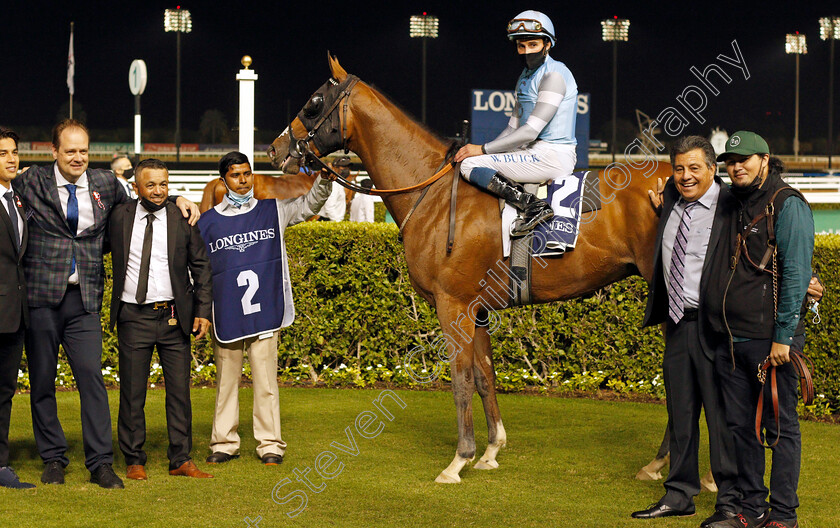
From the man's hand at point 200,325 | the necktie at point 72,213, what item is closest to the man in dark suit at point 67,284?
the necktie at point 72,213

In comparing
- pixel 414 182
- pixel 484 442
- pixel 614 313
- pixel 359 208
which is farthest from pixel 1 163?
pixel 359 208

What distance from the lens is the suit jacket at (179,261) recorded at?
456 cm

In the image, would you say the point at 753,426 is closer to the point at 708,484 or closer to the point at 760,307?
the point at 760,307

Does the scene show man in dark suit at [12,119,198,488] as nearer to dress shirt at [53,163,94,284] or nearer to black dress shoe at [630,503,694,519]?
dress shirt at [53,163,94,284]

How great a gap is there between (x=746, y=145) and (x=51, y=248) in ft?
11.2

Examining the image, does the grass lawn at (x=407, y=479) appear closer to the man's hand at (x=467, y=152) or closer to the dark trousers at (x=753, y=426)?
the dark trousers at (x=753, y=426)

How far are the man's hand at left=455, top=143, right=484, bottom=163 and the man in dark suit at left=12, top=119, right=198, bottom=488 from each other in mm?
1957

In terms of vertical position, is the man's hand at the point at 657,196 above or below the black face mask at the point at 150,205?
above

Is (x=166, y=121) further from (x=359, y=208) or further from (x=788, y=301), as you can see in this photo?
(x=788, y=301)

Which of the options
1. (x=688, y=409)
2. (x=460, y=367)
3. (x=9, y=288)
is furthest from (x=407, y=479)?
(x=9, y=288)

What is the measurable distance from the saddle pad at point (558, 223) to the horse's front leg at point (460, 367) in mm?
440

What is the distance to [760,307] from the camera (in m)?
3.67

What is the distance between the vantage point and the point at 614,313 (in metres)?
6.82

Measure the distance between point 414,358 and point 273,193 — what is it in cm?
312
